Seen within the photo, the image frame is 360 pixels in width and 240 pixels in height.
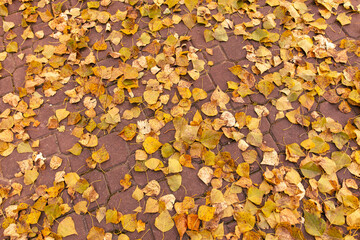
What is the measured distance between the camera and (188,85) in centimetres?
259

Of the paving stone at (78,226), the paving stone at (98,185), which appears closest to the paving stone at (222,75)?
the paving stone at (98,185)

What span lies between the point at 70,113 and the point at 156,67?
0.98m

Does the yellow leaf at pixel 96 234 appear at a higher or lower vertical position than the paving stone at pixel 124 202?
lower

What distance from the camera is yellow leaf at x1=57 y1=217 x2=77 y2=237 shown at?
2098 millimetres

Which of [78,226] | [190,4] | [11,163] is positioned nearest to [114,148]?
[78,226]

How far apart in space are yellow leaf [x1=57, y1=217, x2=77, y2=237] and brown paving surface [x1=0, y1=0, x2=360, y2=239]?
0.14 ft

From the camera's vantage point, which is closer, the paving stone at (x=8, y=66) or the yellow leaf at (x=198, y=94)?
the yellow leaf at (x=198, y=94)

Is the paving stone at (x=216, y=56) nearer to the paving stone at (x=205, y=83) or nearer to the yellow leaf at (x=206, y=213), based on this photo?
the paving stone at (x=205, y=83)

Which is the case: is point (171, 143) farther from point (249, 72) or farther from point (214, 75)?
point (249, 72)

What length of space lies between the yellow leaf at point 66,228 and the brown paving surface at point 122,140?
0.14ft

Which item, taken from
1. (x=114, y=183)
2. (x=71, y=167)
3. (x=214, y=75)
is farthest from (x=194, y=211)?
(x=214, y=75)

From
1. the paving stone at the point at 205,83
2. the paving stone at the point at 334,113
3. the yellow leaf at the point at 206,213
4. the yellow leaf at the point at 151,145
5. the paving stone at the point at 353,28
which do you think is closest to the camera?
the yellow leaf at the point at 206,213

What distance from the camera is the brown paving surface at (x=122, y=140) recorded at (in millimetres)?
2207

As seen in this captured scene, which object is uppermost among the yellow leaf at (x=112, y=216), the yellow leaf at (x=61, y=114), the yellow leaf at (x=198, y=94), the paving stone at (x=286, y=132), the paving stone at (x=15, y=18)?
the paving stone at (x=15, y=18)
